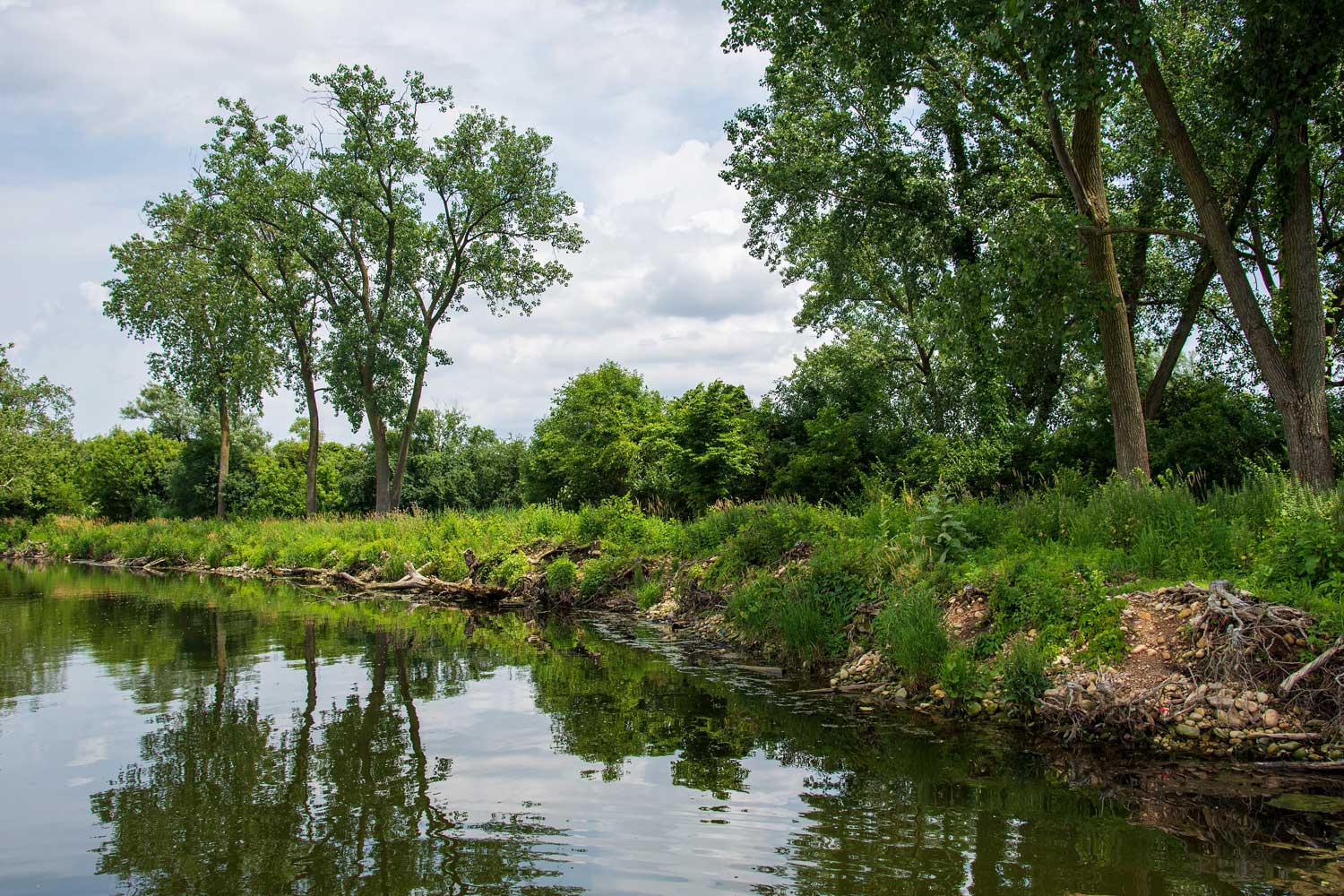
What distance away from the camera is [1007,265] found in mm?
14891

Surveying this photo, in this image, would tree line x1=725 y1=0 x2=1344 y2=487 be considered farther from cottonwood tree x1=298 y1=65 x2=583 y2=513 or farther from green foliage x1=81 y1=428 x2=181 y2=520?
green foliage x1=81 y1=428 x2=181 y2=520

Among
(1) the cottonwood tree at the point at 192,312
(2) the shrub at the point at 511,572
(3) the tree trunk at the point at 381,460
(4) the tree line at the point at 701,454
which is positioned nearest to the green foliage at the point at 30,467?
(4) the tree line at the point at 701,454

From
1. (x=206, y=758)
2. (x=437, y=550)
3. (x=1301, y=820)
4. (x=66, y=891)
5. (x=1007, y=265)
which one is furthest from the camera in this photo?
(x=437, y=550)

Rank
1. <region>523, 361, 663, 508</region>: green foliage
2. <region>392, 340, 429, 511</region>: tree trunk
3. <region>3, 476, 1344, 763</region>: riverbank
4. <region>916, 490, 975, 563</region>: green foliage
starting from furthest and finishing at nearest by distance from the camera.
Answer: <region>392, 340, 429, 511</region>: tree trunk < <region>523, 361, 663, 508</region>: green foliage < <region>916, 490, 975, 563</region>: green foliage < <region>3, 476, 1344, 763</region>: riverbank

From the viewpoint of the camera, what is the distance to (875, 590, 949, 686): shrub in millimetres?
9703

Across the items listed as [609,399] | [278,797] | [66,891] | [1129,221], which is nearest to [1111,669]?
[278,797]

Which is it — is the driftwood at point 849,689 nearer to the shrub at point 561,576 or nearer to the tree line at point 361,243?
the shrub at point 561,576

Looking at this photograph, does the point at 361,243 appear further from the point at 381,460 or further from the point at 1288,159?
the point at 1288,159

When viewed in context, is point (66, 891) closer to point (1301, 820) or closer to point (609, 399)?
point (1301, 820)

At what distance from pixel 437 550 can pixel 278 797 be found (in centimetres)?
1762

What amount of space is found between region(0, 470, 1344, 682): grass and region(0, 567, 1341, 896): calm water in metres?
1.50

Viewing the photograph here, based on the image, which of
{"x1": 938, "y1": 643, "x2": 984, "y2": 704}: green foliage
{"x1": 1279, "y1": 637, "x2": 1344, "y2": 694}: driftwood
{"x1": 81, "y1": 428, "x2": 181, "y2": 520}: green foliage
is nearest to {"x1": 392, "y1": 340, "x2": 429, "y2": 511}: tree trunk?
{"x1": 81, "y1": 428, "x2": 181, "y2": 520}: green foliage

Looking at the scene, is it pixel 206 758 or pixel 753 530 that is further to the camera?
pixel 753 530

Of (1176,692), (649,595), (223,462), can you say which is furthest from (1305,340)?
(223,462)
